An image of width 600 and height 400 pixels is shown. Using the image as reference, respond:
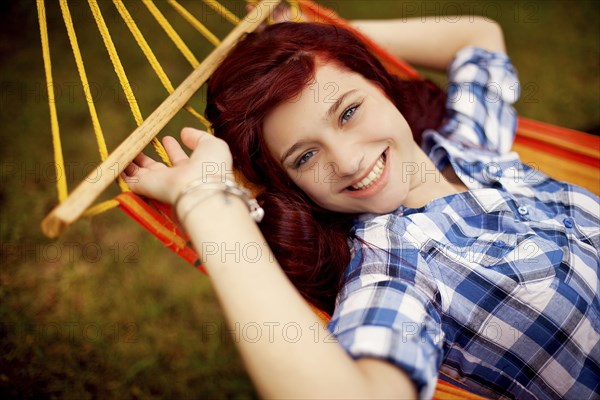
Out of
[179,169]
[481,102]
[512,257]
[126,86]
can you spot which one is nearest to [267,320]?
[179,169]

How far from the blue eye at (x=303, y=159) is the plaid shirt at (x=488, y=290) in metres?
0.25

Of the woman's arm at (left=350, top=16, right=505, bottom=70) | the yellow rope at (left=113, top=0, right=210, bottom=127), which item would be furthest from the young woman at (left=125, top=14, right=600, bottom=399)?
the woman's arm at (left=350, top=16, right=505, bottom=70)

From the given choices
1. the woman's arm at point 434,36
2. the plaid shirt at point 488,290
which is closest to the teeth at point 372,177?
the plaid shirt at point 488,290

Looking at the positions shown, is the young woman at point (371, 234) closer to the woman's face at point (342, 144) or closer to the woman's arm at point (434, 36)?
the woman's face at point (342, 144)

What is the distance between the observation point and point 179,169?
3.52 feet

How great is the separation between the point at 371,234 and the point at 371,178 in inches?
6.1

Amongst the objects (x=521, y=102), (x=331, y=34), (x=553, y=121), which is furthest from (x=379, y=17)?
(x=331, y=34)

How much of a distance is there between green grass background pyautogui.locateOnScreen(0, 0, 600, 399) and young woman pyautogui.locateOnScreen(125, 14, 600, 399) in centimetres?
24

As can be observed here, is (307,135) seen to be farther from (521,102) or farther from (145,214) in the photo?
(521,102)

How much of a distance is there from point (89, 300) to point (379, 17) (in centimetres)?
260

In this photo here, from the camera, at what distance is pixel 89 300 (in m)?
2.07

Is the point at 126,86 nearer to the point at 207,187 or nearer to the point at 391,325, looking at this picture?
the point at 207,187

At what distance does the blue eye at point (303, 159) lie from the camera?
4.28ft

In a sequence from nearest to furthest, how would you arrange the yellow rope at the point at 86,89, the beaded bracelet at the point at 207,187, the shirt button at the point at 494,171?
the beaded bracelet at the point at 207,187, the yellow rope at the point at 86,89, the shirt button at the point at 494,171
